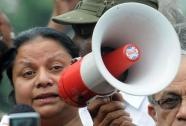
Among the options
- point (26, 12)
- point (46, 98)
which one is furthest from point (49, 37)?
point (26, 12)

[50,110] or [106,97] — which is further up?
[106,97]

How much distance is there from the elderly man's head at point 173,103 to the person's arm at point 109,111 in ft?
1.14

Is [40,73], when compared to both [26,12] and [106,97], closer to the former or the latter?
[106,97]

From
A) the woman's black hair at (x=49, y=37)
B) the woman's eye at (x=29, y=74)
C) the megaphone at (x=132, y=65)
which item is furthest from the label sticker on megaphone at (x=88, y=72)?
the woman's black hair at (x=49, y=37)

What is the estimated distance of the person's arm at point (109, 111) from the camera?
139 inches

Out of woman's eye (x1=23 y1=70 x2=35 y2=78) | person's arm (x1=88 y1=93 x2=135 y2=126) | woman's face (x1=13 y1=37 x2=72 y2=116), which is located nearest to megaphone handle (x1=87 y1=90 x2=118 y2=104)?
A: person's arm (x1=88 y1=93 x2=135 y2=126)

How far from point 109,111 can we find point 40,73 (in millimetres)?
602

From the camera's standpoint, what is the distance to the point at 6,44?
13.0ft

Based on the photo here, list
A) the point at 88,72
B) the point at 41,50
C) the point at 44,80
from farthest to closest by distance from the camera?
1. the point at 41,50
2. the point at 44,80
3. the point at 88,72

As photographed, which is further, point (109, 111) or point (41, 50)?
point (41, 50)

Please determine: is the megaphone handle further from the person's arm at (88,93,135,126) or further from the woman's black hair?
the woman's black hair

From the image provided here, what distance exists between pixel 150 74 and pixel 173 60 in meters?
0.15

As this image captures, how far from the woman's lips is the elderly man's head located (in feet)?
1.85

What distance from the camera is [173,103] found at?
155 inches
